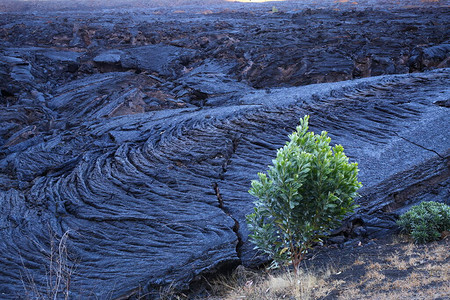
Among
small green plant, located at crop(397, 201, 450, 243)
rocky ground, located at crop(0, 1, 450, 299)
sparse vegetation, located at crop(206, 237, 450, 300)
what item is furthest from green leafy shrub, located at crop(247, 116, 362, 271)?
small green plant, located at crop(397, 201, 450, 243)

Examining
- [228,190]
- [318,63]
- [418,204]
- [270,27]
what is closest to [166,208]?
[228,190]

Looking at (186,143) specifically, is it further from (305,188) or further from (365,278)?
(365,278)

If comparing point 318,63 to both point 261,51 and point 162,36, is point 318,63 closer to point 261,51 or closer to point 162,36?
point 261,51

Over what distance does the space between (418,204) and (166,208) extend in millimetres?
6576

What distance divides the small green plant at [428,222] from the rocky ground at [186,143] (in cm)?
82

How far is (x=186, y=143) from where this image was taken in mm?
11062

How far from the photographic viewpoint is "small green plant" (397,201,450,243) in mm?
8125

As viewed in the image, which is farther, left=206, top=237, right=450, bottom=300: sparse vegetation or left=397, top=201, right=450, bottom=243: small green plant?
left=397, top=201, right=450, bottom=243: small green plant

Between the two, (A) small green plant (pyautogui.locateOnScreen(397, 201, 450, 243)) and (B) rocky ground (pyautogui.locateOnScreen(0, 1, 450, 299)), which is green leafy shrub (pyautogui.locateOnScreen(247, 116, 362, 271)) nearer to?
(B) rocky ground (pyautogui.locateOnScreen(0, 1, 450, 299))

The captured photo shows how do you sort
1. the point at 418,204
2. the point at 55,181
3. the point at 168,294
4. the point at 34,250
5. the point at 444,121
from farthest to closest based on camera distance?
the point at 444,121, the point at 55,181, the point at 418,204, the point at 34,250, the point at 168,294

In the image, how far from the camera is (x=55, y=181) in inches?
405

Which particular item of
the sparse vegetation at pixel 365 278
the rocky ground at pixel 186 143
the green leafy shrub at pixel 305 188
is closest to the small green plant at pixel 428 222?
the sparse vegetation at pixel 365 278

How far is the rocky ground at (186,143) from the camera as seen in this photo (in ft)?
26.8

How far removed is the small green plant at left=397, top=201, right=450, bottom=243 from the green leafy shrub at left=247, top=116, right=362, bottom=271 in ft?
10.1
